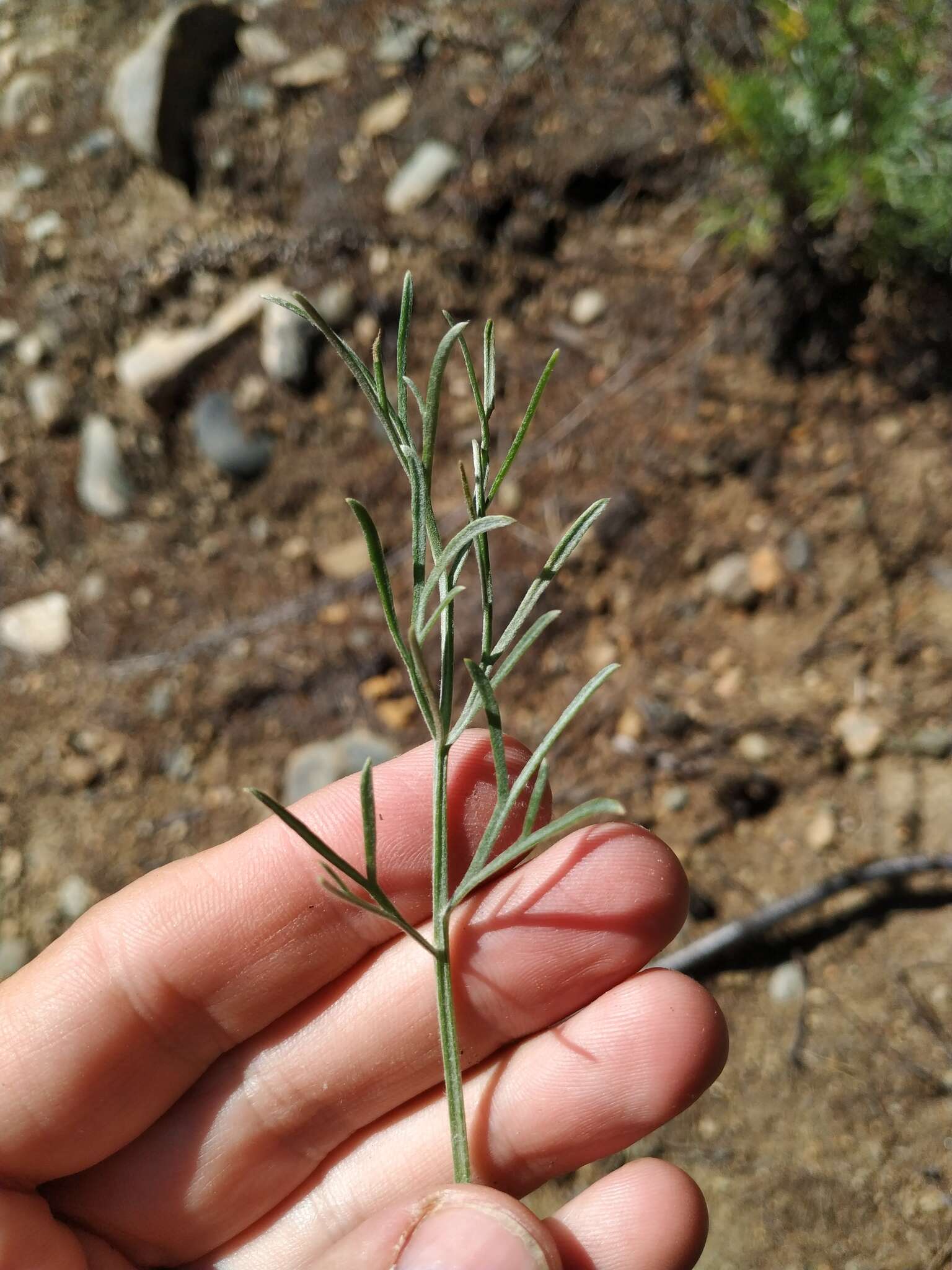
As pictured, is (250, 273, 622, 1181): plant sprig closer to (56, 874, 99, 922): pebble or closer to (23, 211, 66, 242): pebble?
(56, 874, 99, 922): pebble

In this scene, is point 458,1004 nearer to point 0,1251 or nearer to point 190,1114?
point 190,1114

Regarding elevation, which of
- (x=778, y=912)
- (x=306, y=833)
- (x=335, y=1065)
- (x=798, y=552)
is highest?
(x=306, y=833)

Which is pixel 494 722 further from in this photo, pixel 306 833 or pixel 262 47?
pixel 262 47

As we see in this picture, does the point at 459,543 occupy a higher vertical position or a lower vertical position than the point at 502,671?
higher

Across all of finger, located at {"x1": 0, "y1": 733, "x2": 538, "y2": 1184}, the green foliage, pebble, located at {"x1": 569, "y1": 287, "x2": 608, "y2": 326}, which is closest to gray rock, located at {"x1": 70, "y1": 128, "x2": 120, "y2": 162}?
pebble, located at {"x1": 569, "y1": 287, "x2": 608, "y2": 326}

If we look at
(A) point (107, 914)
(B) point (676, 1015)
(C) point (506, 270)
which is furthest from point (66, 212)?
(B) point (676, 1015)

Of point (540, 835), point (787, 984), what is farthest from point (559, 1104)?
point (787, 984)

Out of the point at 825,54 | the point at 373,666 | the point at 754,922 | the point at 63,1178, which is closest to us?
the point at 63,1178
